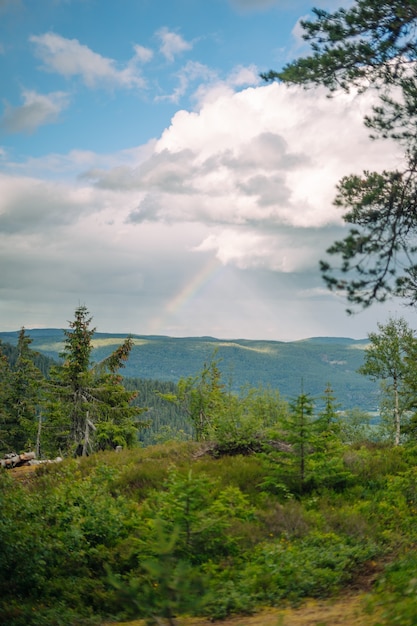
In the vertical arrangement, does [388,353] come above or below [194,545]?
above

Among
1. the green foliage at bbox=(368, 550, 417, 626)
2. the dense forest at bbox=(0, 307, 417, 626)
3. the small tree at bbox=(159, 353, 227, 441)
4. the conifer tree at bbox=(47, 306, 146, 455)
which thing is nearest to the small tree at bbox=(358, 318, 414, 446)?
the conifer tree at bbox=(47, 306, 146, 455)

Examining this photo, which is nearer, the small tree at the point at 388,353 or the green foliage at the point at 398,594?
the green foliage at the point at 398,594

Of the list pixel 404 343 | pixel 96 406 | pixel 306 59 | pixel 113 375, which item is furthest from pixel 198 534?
pixel 404 343

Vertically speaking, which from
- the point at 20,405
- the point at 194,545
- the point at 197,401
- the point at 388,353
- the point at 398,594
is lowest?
the point at 20,405

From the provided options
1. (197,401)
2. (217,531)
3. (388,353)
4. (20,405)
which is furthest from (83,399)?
(217,531)

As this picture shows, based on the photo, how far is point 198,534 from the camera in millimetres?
8773

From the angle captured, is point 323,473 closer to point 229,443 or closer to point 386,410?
point 229,443

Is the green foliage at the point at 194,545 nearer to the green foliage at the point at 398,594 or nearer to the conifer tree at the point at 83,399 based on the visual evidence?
the green foliage at the point at 398,594

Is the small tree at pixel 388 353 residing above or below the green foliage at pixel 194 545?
above

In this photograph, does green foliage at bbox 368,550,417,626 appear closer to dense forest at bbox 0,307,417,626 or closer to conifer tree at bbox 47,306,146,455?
dense forest at bbox 0,307,417,626

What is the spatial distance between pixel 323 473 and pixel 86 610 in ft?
23.3

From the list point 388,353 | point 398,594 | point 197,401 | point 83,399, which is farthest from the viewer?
point 388,353

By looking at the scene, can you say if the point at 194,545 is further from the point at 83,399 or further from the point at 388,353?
the point at 388,353

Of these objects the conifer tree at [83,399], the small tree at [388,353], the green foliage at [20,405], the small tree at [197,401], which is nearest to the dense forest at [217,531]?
the small tree at [197,401]
